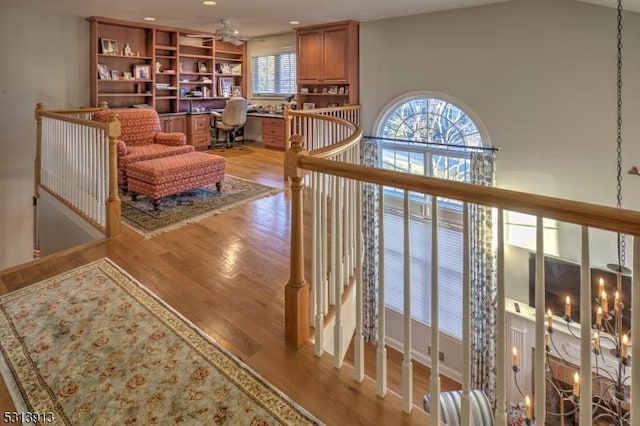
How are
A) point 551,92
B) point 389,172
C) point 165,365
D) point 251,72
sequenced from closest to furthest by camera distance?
point 389,172
point 165,365
point 551,92
point 251,72

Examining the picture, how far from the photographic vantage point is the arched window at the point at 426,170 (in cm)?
617

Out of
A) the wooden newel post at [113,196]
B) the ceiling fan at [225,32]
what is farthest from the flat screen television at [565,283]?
the ceiling fan at [225,32]

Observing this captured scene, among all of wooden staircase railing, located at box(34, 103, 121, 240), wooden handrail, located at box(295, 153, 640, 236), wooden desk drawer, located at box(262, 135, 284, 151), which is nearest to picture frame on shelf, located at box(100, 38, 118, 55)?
wooden staircase railing, located at box(34, 103, 121, 240)

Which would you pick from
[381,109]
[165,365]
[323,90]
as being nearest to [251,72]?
[323,90]

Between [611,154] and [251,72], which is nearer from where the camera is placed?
[611,154]

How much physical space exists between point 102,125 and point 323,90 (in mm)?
4817

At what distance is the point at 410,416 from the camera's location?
67.4 inches

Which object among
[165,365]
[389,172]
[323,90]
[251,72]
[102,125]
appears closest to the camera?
[389,172]

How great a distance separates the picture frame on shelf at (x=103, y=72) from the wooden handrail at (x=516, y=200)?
21.8ft

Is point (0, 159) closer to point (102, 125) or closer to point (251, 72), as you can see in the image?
point (102, 125)

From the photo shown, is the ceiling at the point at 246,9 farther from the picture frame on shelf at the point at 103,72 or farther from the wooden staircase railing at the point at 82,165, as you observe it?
the wooden staircase railing at the point at 82,165

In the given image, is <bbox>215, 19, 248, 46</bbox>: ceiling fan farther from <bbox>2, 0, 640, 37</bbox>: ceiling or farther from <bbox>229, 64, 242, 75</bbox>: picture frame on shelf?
<bbox>229, 64, 242, 75</bbox>: picture frame on shelf

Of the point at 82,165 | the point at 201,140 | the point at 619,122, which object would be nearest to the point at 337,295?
the point at 82,165

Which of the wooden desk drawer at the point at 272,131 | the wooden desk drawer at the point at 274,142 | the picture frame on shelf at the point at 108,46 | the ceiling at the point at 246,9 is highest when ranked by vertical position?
the ceiling at the point at 246,9
